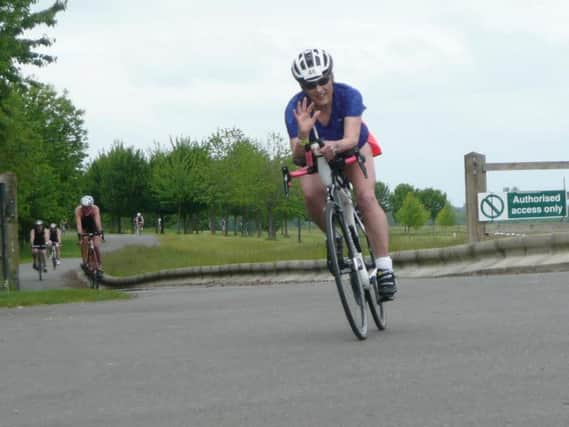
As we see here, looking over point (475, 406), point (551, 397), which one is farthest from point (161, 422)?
point (551, 397)

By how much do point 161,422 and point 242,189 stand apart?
11597 centimetres

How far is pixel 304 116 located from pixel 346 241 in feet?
2.72

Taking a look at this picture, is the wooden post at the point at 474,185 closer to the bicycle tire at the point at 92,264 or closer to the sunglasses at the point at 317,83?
the bicycle tire at the point at 92,264

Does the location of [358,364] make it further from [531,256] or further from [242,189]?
[242,189]

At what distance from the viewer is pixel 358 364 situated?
20.9 ft

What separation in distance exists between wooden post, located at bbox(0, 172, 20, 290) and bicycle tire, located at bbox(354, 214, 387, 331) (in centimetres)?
1286

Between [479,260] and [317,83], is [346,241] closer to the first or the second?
[317,83]

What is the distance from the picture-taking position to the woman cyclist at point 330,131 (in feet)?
25.0

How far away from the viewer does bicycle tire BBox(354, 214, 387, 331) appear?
7.82 metres

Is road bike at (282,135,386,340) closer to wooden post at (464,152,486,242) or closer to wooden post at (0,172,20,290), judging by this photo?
wooden post at (464,152,486,242)

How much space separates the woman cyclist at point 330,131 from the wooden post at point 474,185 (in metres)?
10.4

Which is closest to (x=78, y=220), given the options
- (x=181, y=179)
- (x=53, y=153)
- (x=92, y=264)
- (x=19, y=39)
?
(x=92, y=264)

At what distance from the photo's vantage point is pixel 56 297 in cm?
1515

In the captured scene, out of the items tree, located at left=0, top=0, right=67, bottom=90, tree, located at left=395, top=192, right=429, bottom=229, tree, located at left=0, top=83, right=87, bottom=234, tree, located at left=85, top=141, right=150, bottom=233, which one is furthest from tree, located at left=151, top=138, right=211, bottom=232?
tree, located at left=0, top=0, right=67, bottom=90
